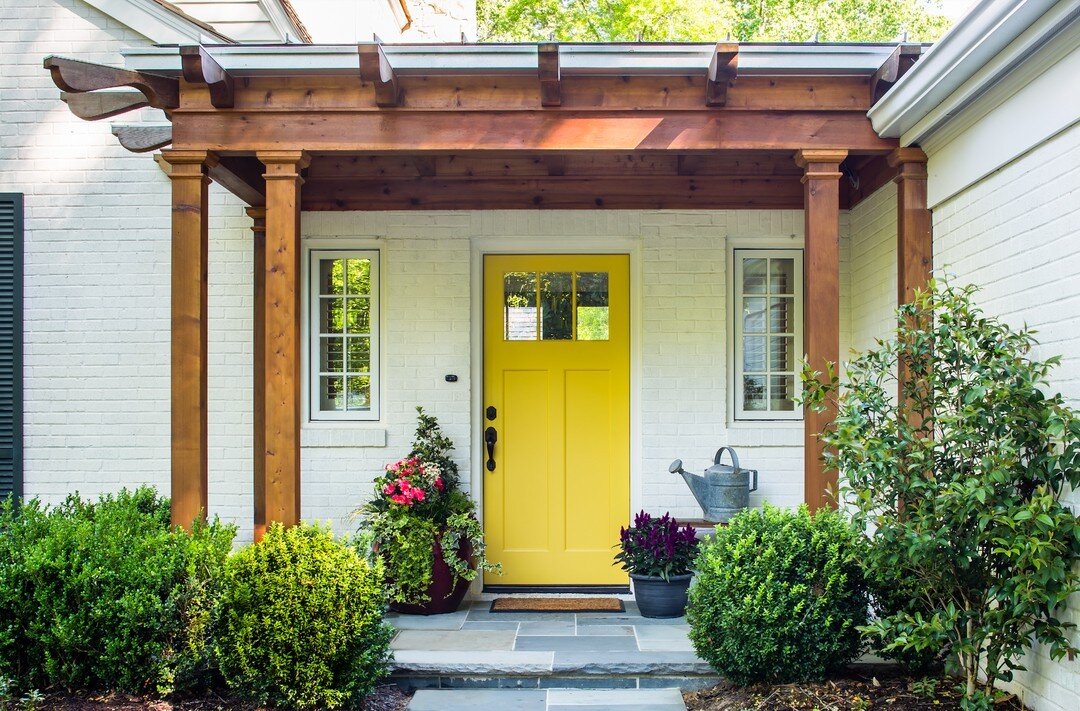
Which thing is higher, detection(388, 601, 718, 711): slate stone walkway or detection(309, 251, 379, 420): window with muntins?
detection(309, 251, 379, 420): window with muntins

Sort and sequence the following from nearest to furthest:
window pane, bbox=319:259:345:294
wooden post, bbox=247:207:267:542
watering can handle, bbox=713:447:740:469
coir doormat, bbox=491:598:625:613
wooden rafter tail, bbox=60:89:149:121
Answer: wooden rafter tail, bbox=60:89:149:121, watering can handle, bbox=713:447:740:469, coir doormat, bbox=491:598:625:613, wooden post, bbox=247:207:267:542, window pane, bbox=319:259:345:294

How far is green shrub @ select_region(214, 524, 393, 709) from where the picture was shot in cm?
362

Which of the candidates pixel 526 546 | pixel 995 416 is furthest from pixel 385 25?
pixel 995 416

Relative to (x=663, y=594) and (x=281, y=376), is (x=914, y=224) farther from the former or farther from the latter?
(x=281, y=376)

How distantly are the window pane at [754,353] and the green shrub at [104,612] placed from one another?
3406 millimetres

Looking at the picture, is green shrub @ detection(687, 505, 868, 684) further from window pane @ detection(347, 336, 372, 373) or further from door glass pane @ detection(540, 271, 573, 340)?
window pane @ detection(347, 336, 372, 373)

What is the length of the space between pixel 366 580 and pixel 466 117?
2.17 metres

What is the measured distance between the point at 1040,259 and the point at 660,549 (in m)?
2.47

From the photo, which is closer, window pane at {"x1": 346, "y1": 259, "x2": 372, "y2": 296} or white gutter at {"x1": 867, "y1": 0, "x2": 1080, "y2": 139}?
white gutter at {"x1": 867, "y1": 0, "x2": 1080, "y2": 139}

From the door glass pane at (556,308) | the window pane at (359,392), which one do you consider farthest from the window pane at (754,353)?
the window pane at (359,392)

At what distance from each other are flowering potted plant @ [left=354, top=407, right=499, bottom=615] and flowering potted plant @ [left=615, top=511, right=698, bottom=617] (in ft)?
2.81

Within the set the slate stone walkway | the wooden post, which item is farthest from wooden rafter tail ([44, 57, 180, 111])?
the slate stone walkway

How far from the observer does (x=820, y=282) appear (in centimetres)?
422

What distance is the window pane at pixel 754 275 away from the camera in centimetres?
581
